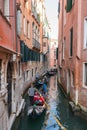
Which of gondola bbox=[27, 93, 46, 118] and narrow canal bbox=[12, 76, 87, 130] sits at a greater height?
gondola bbox=[27, 93, 46, 118]

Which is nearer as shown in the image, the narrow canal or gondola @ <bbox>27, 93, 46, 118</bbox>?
the narrow canal

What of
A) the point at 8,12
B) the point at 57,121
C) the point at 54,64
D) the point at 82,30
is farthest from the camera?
the point at 54,64

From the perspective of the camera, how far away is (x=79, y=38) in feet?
46.3

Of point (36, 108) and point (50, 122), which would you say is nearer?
point (50, 122)

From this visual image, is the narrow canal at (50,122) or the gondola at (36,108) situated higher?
the gondola at (36,108)

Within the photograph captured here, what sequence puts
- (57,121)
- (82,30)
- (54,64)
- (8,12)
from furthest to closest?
(54,64) < (82,30) < (57,121) < (8,12)

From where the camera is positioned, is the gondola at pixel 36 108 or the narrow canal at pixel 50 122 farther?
the gondola at pixel 36 108

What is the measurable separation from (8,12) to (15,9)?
159cm

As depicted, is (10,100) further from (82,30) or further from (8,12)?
(82,30)

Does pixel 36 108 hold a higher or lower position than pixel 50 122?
higher

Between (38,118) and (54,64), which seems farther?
(54,64)

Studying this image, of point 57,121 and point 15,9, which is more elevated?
point 15,9

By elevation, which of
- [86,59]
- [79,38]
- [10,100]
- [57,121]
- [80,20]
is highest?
[80,20]

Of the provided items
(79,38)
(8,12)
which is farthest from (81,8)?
(8,12)
